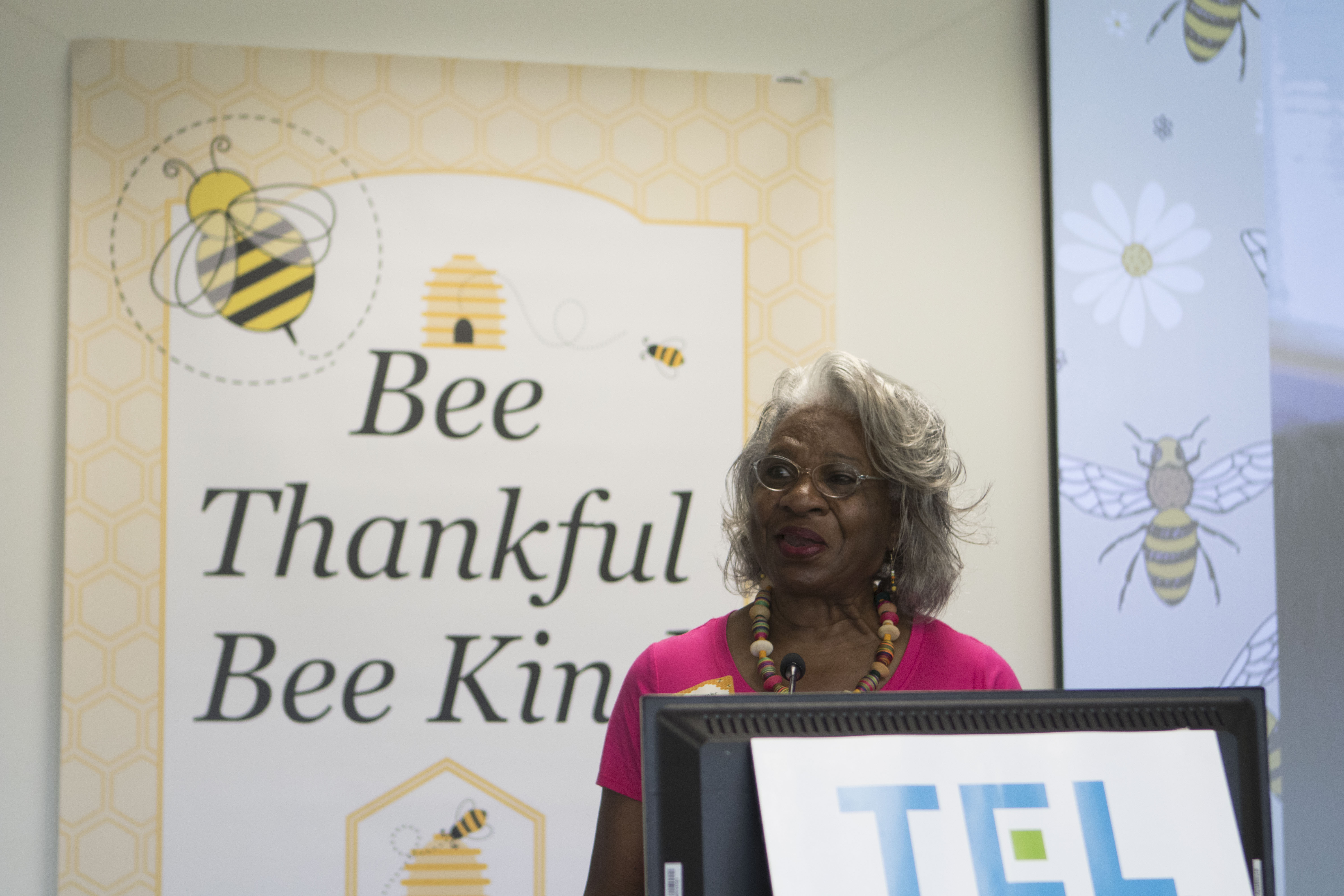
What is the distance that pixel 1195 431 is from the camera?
235 centimetres

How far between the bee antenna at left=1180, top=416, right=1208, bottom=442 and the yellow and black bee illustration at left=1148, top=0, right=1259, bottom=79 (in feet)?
2.42

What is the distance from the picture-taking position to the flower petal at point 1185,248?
7.64ft

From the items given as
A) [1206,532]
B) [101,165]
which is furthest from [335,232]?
[1206,532]

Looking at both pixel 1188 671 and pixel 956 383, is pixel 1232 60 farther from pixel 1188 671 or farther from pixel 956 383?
pixel 1188 671

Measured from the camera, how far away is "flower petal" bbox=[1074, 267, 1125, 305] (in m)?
2.41

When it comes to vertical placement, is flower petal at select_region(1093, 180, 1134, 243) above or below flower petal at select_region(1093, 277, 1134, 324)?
above

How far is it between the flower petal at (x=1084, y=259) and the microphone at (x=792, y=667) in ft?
5.29

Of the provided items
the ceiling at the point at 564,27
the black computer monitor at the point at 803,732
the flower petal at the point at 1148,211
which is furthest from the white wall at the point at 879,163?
the black computer monitor at the point at 803,732

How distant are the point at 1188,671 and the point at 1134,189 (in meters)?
1.11

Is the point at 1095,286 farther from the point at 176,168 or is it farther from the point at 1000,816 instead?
the point at 176,168

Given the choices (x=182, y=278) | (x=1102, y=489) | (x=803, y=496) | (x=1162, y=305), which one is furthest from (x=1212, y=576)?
(x=182, y=278)

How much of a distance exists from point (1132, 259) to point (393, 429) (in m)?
1.75

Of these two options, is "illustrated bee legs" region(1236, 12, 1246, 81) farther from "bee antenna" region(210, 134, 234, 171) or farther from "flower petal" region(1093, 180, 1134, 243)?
"bee antenna" region(210, 134, 234, 171)

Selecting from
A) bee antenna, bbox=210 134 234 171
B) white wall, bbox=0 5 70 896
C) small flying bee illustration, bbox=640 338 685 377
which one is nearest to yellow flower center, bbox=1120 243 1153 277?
small flying bee illustration, bbox=640 338 685 377
